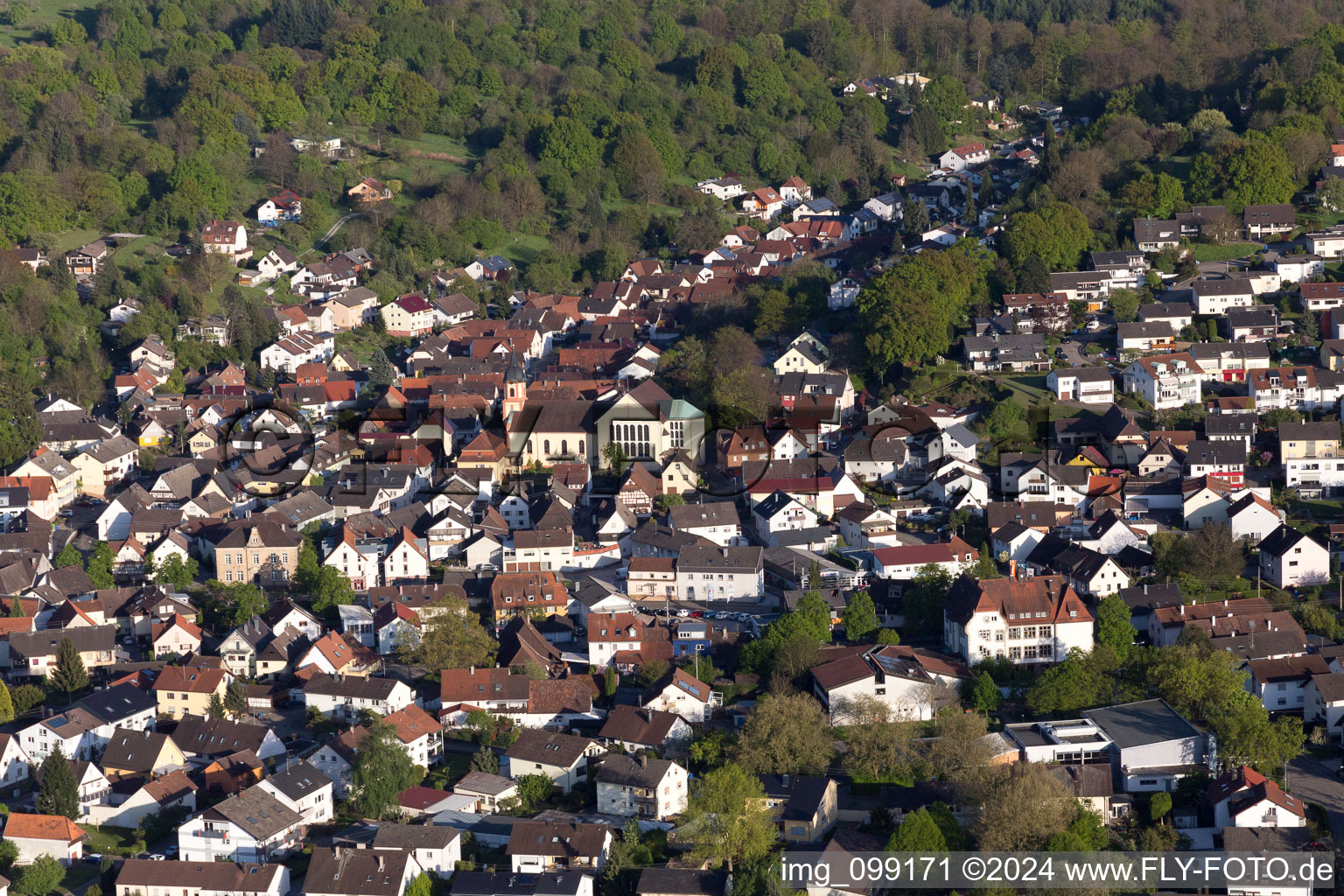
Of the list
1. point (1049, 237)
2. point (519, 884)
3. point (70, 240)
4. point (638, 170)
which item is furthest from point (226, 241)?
point (519, 884)

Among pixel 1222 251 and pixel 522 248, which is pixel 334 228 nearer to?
pixel 522 248

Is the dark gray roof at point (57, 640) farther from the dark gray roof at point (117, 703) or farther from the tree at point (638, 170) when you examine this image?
the tree at point (638, 170)

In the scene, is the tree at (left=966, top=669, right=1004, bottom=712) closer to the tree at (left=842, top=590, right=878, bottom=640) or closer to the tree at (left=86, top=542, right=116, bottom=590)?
the tree at (left=842, top=590, right=878, bottom=640)

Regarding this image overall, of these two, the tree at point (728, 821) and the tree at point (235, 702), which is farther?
the tree at point (235, 702)

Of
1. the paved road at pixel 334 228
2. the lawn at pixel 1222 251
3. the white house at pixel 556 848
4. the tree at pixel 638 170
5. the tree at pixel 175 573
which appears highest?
the tree at pixel 638 170

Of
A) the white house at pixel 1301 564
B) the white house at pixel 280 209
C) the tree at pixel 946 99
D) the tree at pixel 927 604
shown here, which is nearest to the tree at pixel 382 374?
the white house at pixel 280 209

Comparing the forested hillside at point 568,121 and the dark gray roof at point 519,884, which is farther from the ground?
the forested hillside at point 568,121

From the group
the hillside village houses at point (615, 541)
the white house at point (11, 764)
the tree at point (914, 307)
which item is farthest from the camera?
the tree at point (914, 307)

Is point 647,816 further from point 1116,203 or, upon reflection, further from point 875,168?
point 875,168

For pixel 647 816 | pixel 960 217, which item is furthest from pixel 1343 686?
pixel 960 217
